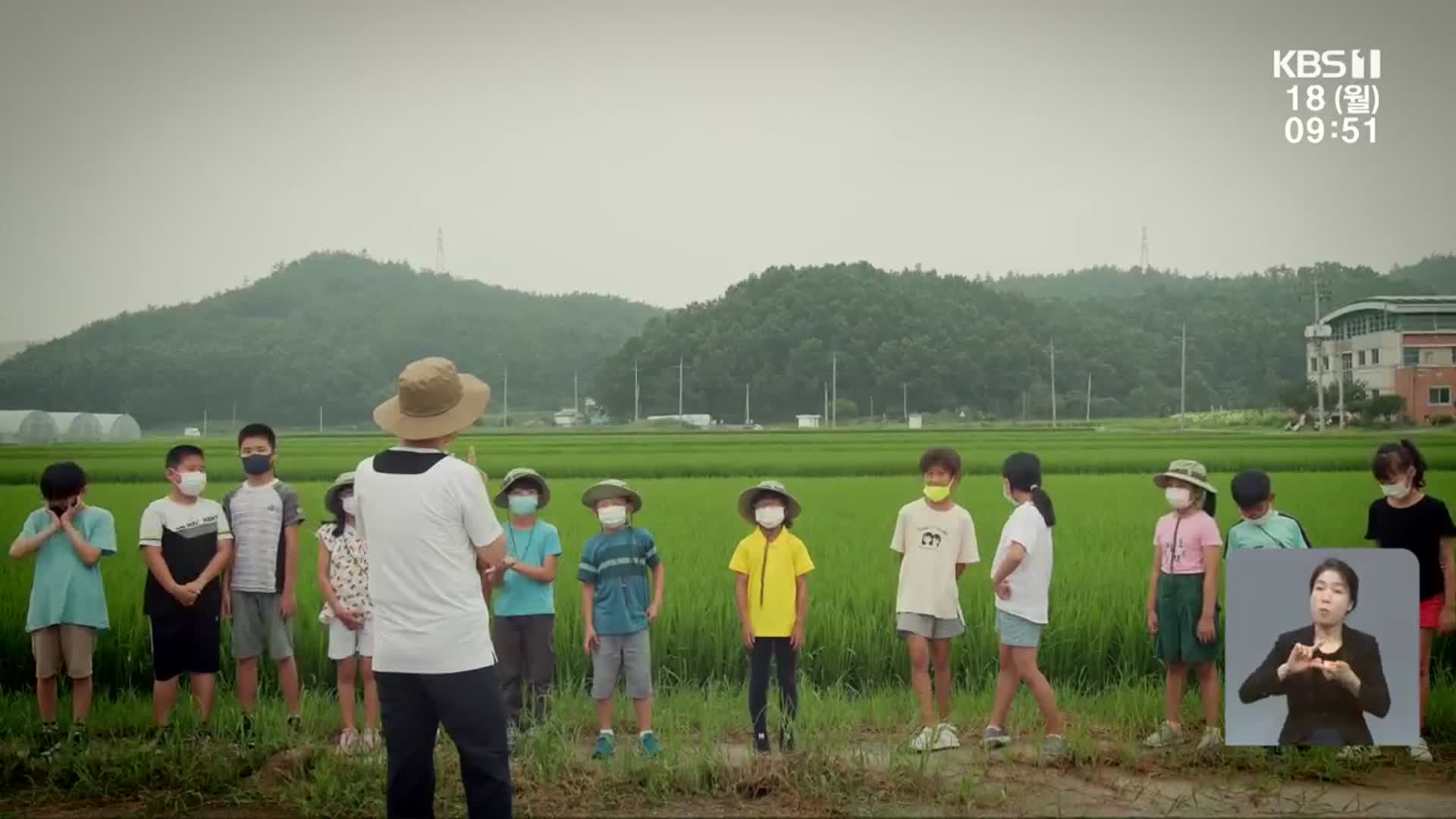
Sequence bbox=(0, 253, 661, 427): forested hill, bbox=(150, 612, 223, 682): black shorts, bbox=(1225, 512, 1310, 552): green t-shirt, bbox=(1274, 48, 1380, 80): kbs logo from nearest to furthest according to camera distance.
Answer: bbox=(1225, 512, 1310, 552): green t-shirt → bbox=(150, 612, 223, 682): black shorts → bbox=(1274, 48, 1380, 80): kbs logo → bbox=(0, 253, 661, 427): forested hill

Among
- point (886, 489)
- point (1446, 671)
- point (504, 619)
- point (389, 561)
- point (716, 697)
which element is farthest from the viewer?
point (886, 489)

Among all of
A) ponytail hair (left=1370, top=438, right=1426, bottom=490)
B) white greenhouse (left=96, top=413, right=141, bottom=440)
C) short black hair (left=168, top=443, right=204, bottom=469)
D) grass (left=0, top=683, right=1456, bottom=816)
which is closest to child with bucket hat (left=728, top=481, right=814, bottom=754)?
grass (left=0, top=683, right=1456, bottom=816)

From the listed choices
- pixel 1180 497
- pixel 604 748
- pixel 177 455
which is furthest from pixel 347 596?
pixel 1180 497

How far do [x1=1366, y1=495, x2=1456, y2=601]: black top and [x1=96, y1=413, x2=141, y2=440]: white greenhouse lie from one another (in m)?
7.62

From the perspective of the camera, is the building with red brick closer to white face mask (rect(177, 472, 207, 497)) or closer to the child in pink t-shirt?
the child in pink t-shirt

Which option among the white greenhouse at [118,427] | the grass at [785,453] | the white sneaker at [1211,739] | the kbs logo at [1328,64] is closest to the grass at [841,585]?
the grass at [785,453]

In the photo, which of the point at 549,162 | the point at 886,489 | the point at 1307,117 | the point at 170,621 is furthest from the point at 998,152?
the point at 170,621

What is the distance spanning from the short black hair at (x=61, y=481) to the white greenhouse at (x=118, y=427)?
2.75 meters

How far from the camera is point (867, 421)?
26.5 feet

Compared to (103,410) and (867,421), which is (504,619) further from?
(103,410)

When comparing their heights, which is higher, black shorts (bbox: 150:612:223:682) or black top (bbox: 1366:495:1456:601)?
black top (bbox: 1366:495:1456:601)

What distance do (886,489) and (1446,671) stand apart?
3.83 meters

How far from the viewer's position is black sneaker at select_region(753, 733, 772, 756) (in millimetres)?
4746

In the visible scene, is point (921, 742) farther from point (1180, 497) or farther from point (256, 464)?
point (256, 464)
